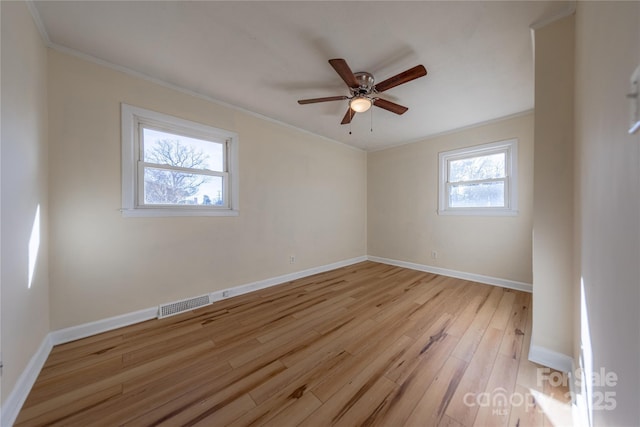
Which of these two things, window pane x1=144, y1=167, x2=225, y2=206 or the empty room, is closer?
the empty room

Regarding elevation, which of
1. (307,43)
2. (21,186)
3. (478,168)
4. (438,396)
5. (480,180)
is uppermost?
(307,43)

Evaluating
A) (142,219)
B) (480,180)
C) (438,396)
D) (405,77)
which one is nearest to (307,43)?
(405,77)

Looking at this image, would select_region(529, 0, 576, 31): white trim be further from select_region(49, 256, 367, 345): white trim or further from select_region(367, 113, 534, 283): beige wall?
select_region(49, 256, 367, 345): white trim

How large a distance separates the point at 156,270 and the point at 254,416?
6.02ft

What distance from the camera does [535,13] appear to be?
153 cm

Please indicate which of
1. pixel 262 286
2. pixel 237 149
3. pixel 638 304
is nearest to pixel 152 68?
pixel 237 149

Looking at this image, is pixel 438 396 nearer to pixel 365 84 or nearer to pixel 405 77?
pixel 405 77

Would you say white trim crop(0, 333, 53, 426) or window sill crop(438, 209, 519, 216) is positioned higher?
window sill crop(438, 209, 519, 216)

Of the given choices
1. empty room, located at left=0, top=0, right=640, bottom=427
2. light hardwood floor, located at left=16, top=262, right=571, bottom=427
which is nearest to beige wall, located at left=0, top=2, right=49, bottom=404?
empty room, located at left=0, top=0, right=640, bottom=427

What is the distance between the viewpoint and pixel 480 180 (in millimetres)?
3455

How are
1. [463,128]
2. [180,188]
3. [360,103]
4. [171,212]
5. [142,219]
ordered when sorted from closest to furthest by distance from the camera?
[360,103], [142,219], [171,212], [180,188], [463,128]

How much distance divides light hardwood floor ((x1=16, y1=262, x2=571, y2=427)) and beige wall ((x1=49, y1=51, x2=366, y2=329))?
40cm

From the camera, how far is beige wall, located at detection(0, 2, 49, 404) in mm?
1188

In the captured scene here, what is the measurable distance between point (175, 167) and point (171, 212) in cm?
51
